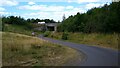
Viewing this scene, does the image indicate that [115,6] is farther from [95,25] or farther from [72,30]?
[72,30]

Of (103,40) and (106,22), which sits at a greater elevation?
(106,22)

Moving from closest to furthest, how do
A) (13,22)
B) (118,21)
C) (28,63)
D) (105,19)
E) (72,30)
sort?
(28,63), (118,21), (105,19), (72,30), (13,22)

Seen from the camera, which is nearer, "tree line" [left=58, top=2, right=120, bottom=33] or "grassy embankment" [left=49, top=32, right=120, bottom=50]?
"grassy embankment" [left=49, top=32, right=120, bottom=50]

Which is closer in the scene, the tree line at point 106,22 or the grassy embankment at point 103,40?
the grassy embankment at point 103,40

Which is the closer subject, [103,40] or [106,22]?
[103,40]

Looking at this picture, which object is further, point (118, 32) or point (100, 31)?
point (100, 31)

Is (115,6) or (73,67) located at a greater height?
(115,6)

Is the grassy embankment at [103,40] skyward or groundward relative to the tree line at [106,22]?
groundward

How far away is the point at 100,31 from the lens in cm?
4609

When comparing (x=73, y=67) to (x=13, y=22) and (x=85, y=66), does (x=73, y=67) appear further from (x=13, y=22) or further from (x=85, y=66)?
(x=13, y=22)

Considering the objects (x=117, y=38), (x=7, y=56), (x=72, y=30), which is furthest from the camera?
(x=72, y=30)

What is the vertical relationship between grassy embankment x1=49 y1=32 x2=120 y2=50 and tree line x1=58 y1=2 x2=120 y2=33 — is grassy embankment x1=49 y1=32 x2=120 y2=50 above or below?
below

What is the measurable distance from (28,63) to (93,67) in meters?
3.62

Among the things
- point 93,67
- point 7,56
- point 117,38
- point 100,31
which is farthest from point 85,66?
point 100,31
